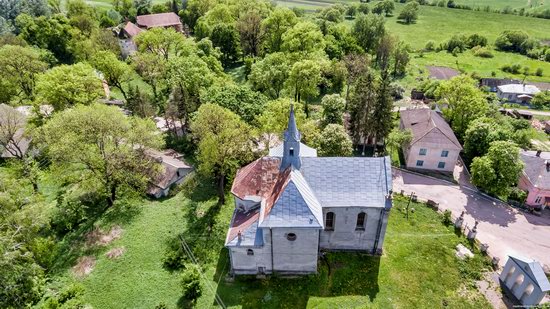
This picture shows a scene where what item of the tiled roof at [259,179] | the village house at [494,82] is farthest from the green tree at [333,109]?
the village house at [494,82]

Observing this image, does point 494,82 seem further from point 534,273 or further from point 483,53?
point 534,273

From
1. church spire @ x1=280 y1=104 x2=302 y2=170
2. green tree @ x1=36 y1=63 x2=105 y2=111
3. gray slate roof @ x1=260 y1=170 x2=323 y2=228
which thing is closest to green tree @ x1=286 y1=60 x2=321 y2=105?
church spire @ x1=280 y1=104 x2=302 y2=170

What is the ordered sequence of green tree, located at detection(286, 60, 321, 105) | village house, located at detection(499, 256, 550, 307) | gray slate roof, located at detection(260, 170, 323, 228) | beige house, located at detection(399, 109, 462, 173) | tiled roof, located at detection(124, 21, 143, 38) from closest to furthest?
village house, located at detection(499, 256, 550, 307)
gray slate roof, located at detection(260, 170, 323, 228)
beige house, located at detection(399, 109, 462, 173)
green tree, located at detection(286, 60, 321, 105)
tiled roof, located at detection(124, 21, 143, 38)

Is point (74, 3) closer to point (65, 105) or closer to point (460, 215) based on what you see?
point (65, 105)

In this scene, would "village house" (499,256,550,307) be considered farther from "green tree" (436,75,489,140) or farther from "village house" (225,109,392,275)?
"green tree" (436,75,489,140)

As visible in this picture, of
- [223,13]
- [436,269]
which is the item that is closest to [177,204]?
[436,269]

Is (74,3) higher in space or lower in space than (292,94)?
higher

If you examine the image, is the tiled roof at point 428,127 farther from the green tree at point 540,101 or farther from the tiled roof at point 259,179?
the green tree at point 540,101
